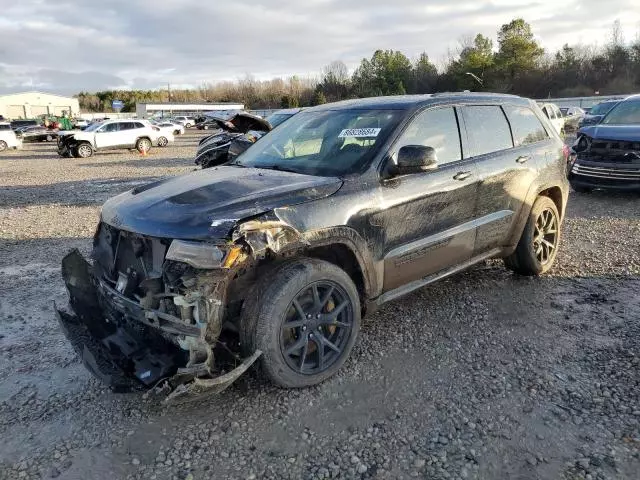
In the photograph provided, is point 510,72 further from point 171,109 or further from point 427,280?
point 427,280

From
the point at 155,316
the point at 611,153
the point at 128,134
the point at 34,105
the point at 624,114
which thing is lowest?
the point at 155,316

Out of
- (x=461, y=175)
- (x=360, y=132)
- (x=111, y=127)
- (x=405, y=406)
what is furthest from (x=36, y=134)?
(x=405, y=406)

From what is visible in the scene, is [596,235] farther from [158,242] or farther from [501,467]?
[158,242]

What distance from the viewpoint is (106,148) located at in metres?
23.4

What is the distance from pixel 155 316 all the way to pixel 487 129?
3212 millimetres

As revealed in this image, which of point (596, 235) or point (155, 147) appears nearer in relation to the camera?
point (596, 235)

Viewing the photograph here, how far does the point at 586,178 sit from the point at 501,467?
8.10 meters

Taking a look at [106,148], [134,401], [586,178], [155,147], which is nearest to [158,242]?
[134,401]

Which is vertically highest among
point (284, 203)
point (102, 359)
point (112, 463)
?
point (284, 203)

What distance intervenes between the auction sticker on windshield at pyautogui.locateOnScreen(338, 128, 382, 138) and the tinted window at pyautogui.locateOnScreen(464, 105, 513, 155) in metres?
0.98

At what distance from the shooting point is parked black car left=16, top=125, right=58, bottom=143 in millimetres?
34438

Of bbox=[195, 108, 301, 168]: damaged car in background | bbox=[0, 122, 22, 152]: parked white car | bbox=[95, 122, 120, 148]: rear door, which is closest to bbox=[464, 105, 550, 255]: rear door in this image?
bbox=[195, 108, 301, 168]: damaged car in background

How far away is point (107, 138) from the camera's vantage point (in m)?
23.0

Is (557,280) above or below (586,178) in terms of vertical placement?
below
